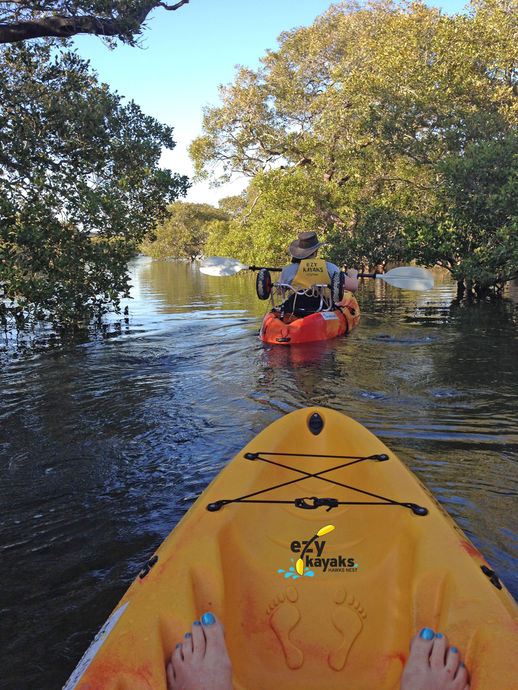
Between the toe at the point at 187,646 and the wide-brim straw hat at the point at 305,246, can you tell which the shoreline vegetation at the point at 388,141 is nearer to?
the wide-brim straw hat at the point at 305,246

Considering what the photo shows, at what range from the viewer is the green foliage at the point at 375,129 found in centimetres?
1611

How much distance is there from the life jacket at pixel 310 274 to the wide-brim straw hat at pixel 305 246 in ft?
1.12

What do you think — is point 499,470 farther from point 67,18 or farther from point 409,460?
point 67,18

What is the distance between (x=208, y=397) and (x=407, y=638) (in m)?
4.46

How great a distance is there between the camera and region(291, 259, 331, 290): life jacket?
925 centimetres

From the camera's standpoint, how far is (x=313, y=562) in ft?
8.37

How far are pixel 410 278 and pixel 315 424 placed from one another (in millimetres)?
8309

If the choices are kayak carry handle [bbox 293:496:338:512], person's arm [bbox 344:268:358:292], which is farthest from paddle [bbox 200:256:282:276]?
kayak carry handle [bbox 293:496:338:512]

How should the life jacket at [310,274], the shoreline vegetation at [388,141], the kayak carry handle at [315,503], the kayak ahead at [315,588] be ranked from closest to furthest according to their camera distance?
the kayak ahead at [315,588]
the kayak carry handle at [315,503]
the life jacket at [310,274]
the shoreline vegetation at [388,141]

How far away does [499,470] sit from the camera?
13.5 feet

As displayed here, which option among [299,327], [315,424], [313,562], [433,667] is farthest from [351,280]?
[433,667]

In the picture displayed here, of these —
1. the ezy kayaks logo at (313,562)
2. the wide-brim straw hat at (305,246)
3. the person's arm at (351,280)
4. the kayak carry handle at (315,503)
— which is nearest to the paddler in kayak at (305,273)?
the wide-brim straw hat at (305,246)

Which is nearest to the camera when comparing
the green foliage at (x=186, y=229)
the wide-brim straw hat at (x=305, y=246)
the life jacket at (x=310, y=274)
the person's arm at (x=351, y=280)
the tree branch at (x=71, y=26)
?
the tree branch at (x=71, y=26)

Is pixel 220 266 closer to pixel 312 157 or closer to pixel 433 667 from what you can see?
pixel 433 667
